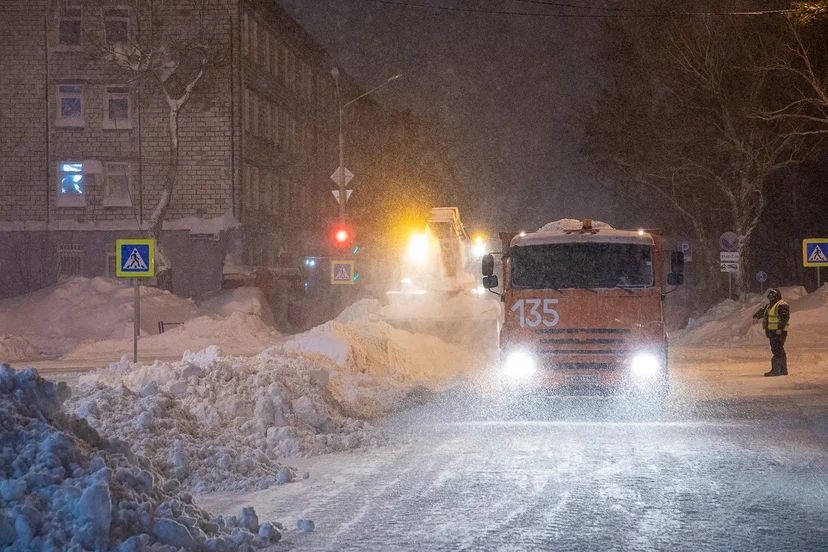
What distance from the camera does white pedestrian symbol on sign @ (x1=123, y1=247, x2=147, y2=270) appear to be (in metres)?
20.0

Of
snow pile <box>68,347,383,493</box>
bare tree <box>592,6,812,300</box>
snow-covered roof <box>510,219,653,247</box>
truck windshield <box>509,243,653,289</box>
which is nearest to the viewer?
snow pile <box>68,347,383,493</box>

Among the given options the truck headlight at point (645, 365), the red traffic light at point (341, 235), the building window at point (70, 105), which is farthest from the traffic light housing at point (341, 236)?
the building window at point (70, 105)

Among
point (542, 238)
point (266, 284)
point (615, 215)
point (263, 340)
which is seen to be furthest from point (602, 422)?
point (615, 215)

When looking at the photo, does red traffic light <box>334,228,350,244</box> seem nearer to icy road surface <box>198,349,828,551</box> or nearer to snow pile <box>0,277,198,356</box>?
snow pile <box>0,277,198,356</box>

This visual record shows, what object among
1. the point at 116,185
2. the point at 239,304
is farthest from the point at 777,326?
the point at 116,185

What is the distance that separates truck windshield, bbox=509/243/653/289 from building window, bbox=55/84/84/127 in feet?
111

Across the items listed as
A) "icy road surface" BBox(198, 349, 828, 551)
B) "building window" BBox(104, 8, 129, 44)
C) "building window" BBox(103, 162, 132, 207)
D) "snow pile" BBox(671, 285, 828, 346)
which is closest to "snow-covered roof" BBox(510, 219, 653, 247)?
"icy road surface" BBox(198, 349, 828, 551)

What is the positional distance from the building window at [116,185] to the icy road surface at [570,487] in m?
33.1

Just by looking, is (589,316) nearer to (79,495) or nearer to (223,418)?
(223,418)

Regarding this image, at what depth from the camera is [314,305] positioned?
2137 inches

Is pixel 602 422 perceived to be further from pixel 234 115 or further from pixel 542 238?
pixel 234 115

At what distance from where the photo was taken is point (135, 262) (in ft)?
65.9

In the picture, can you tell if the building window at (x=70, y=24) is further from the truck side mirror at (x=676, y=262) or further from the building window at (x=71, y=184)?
the truck side mirror at (x=676, y=262)

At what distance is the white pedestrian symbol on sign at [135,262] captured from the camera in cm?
2005
